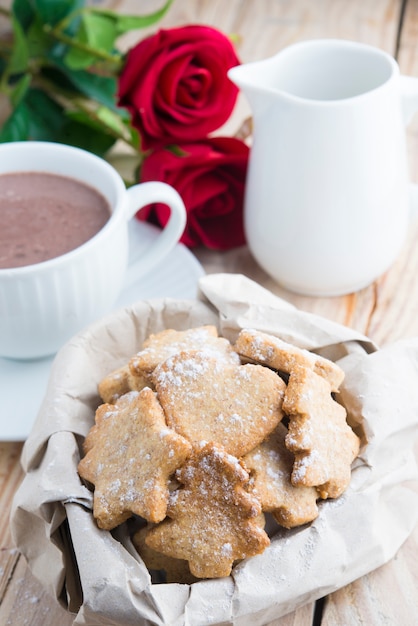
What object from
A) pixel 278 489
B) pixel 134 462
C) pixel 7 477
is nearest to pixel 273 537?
pixel 278 489

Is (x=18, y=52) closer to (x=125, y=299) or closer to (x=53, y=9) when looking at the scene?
(x=53, y=9)

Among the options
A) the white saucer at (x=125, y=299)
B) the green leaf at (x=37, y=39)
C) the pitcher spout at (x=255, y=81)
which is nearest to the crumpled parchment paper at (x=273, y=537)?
the white saucer at (x=125, y=299)

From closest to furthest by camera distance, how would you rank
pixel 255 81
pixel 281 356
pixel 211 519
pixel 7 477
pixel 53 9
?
pixel 211 519 < pixel 281 356 < pixel 7 477 < pixel 255 81 < pixel 53 9

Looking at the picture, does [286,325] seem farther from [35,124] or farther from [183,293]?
[35,124]

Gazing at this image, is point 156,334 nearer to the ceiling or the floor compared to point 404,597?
nearer to the ceiling

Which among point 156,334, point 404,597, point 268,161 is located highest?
point 268,161

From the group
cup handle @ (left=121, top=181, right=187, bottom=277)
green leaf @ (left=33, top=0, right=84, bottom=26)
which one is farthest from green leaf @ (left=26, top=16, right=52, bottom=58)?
cup handle @ (left=121, top=181, right=187, bottom=277)

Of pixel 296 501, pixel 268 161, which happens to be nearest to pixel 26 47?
pixel 268 161
